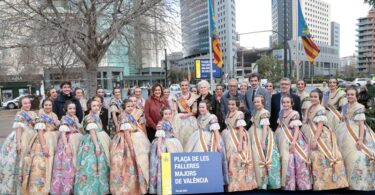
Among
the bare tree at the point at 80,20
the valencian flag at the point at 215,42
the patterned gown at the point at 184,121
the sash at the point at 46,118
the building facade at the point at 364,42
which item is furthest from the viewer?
the building facade at the point at 364,42

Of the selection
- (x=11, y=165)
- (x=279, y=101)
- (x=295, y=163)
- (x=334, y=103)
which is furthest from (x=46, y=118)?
(x=334, y=103)

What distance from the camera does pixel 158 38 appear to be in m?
9.64

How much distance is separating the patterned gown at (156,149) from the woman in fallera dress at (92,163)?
0.65 meters

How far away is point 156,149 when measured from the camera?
437 centimetres

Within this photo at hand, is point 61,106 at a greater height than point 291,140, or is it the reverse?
point 61,106

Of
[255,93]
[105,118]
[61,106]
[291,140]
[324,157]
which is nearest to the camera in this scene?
[324,157]

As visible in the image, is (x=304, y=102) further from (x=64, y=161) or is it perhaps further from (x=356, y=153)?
(x=64, y=161)

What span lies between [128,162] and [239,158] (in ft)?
5.18

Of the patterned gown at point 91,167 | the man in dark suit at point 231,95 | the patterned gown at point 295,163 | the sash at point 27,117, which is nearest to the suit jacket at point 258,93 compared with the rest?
the man in dark suit at point 231,95

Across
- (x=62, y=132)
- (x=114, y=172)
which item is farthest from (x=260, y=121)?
(x=62, y=132)

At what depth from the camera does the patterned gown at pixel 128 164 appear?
422 centimetres

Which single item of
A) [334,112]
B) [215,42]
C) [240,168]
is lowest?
[240,168]

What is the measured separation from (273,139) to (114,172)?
2345mm

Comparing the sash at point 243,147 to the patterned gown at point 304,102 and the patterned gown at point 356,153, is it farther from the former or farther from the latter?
the patterned gown at point 356,153
